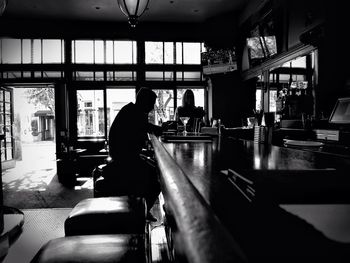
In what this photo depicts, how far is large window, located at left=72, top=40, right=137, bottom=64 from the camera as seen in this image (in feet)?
24.5

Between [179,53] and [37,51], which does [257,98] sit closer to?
[179,53]

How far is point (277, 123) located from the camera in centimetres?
526

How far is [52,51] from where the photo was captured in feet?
24.3

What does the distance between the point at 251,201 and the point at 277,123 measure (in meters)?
5.04

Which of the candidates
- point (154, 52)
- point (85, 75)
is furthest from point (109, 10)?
point (85, 75)

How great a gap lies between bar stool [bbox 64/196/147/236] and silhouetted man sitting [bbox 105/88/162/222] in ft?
2.86

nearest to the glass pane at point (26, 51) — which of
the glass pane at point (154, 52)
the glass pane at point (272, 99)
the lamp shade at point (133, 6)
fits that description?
the glass pane at point (154, 52)

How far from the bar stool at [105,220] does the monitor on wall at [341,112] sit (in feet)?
9.78

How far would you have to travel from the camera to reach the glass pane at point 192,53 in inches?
306

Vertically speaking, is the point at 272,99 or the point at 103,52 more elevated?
the point at 103,52

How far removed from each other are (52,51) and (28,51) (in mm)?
586

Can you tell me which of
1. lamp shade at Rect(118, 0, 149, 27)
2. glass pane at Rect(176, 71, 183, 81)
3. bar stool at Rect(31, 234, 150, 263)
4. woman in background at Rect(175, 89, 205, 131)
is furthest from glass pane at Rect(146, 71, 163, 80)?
bar stool at Rect(31, 234, 150, 263)

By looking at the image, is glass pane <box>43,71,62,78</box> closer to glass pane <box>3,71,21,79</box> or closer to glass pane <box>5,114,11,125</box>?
glass pane <box>3,71,21,79</box>

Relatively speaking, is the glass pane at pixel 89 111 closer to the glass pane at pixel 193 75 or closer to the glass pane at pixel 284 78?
the glass pane at pixel 193 75
